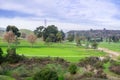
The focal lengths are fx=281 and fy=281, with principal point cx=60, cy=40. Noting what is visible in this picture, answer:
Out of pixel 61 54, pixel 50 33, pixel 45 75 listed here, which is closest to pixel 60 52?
pixel 61 54

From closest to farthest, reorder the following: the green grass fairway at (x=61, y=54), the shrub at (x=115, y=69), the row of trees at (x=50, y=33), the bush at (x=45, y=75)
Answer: the bush at (x=45, y=75), the shrub at (x=115, y=69), the green grass fairway at (x=61, y=54), the row of trees at (x=50, y=33)

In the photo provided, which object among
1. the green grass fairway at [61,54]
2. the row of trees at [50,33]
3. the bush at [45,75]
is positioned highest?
the row of trees at [50,33]

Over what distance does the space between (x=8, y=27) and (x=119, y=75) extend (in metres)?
76.1

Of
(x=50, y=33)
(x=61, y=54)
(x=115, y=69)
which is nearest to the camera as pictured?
(x=115, y=69)

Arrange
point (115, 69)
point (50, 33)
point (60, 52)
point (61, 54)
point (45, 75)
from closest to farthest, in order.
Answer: point (45, 75) → point (115, 69) → point (61, 54) → point (60, 52) → point (50, 33)

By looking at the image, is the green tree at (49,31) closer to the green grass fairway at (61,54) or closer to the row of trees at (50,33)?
the row of trees at (50,33)

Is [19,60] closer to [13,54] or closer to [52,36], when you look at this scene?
[13,54]

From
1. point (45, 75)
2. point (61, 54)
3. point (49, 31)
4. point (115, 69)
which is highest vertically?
point (49, 31)

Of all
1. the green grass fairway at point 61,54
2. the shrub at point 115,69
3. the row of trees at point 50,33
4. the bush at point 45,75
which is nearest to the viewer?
the bush at point 45,75

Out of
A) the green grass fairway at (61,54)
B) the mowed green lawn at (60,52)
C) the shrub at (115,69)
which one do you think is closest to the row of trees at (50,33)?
the mowed green lawn at (60,52)

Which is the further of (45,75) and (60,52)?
(60,52)

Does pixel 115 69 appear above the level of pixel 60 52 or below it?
below

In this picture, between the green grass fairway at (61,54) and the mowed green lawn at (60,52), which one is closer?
the green grass fairway at (61,54)

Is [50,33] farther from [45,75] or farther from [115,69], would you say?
[45,75]
